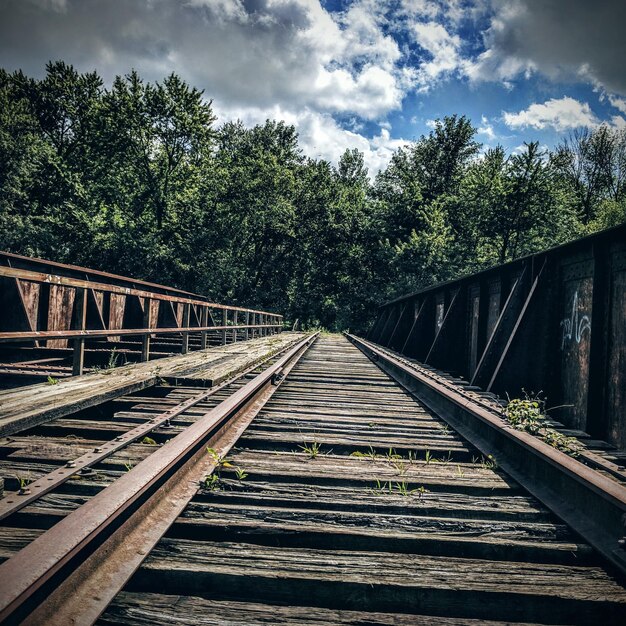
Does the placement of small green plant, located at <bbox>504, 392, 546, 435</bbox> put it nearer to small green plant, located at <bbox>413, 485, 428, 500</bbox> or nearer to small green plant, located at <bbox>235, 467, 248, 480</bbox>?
small green plant, located at <bbox>413, 485, 428, 500</bbox>

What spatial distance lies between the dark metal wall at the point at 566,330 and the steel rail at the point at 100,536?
3.77 m

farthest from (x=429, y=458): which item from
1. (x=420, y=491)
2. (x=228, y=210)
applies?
(x=228, y=210)

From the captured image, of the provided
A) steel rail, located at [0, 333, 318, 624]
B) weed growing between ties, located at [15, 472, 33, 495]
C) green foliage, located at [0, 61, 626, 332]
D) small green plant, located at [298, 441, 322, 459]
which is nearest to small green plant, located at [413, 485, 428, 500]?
small green plant, located at [298, 441, 322, 459]

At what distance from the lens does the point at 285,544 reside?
206 centimetres

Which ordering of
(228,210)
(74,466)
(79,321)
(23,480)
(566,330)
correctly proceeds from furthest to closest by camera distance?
(228,210) → (566,330) → (79,321) → (74,466) → (23,480)

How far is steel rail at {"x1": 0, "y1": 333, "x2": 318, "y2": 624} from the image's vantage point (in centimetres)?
137

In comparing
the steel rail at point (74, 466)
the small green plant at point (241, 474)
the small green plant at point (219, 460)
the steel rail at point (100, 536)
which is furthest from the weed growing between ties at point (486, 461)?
the steel rail at point (74, 466)

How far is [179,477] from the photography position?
2.60 m

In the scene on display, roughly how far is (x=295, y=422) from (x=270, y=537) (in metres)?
2.30

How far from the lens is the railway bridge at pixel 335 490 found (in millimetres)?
1671

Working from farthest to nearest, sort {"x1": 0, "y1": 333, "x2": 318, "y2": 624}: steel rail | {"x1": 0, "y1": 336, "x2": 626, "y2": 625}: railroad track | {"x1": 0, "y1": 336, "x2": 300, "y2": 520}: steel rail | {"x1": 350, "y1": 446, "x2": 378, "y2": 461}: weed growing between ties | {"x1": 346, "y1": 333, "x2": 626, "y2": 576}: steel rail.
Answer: {"x1": 350, "y1": 446, "x2": 378, "y2": 461}: weed growing between ties → {"x1": 346, "y1": 333, "x2": 626, "y2": 576}: steel rail → {"x1": 0, "y1": 336, "x2": 300, "y2": 520}: steel rail → {"x1": 0, "y1": 336, "x2": 626, "y2": 625}: railroad track → {"x1": 0, "y1": 333, "x2": 318, "y2": 624}: steel rail

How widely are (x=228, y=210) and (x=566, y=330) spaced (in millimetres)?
29624

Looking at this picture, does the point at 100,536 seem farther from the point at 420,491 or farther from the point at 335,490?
the point at 420,491

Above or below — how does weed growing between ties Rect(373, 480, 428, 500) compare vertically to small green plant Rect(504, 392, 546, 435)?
below
